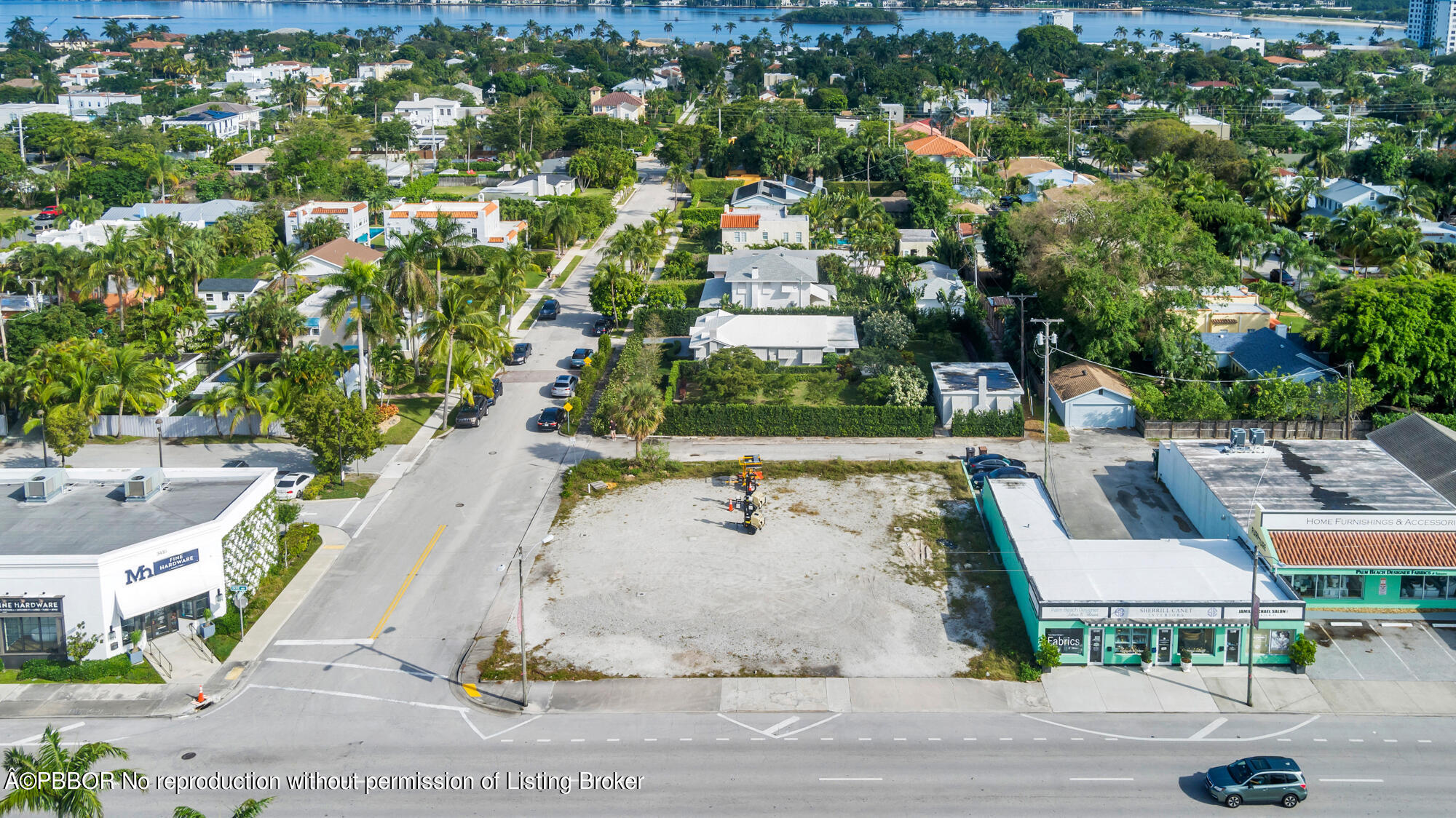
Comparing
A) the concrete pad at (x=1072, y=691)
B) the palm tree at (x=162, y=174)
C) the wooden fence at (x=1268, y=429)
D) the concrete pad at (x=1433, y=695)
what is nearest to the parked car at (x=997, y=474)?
the wooden fence at (x=1268, y=429)

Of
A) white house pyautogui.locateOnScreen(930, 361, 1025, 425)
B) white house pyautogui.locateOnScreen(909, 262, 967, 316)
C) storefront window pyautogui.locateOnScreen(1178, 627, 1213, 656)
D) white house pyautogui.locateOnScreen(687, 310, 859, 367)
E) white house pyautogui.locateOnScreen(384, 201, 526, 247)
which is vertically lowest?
storefront window pyautogui.locateOnScreen(1178, 627, 1213, 656)

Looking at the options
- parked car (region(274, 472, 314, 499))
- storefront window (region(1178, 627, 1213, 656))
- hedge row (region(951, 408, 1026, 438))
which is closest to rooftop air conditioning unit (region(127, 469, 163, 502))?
parked car (region(274, 472, 314, 499))

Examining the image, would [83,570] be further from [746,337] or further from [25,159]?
[25,159]

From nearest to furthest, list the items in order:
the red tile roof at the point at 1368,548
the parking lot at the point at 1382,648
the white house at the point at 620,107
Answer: the parking lot at the point at 1382,648 < the red tile roof at the point at 1368,548 < the white house at the point at 620,107

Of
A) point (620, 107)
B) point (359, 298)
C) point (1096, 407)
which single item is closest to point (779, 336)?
point (1096, 407)

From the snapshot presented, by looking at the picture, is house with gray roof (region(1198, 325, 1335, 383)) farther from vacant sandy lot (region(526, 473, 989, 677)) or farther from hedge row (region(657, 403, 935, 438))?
vacant sandy lot (region(526, 473, 989, 677))

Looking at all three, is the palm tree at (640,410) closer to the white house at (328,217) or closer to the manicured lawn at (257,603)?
the manicured lawn at (257,603)
